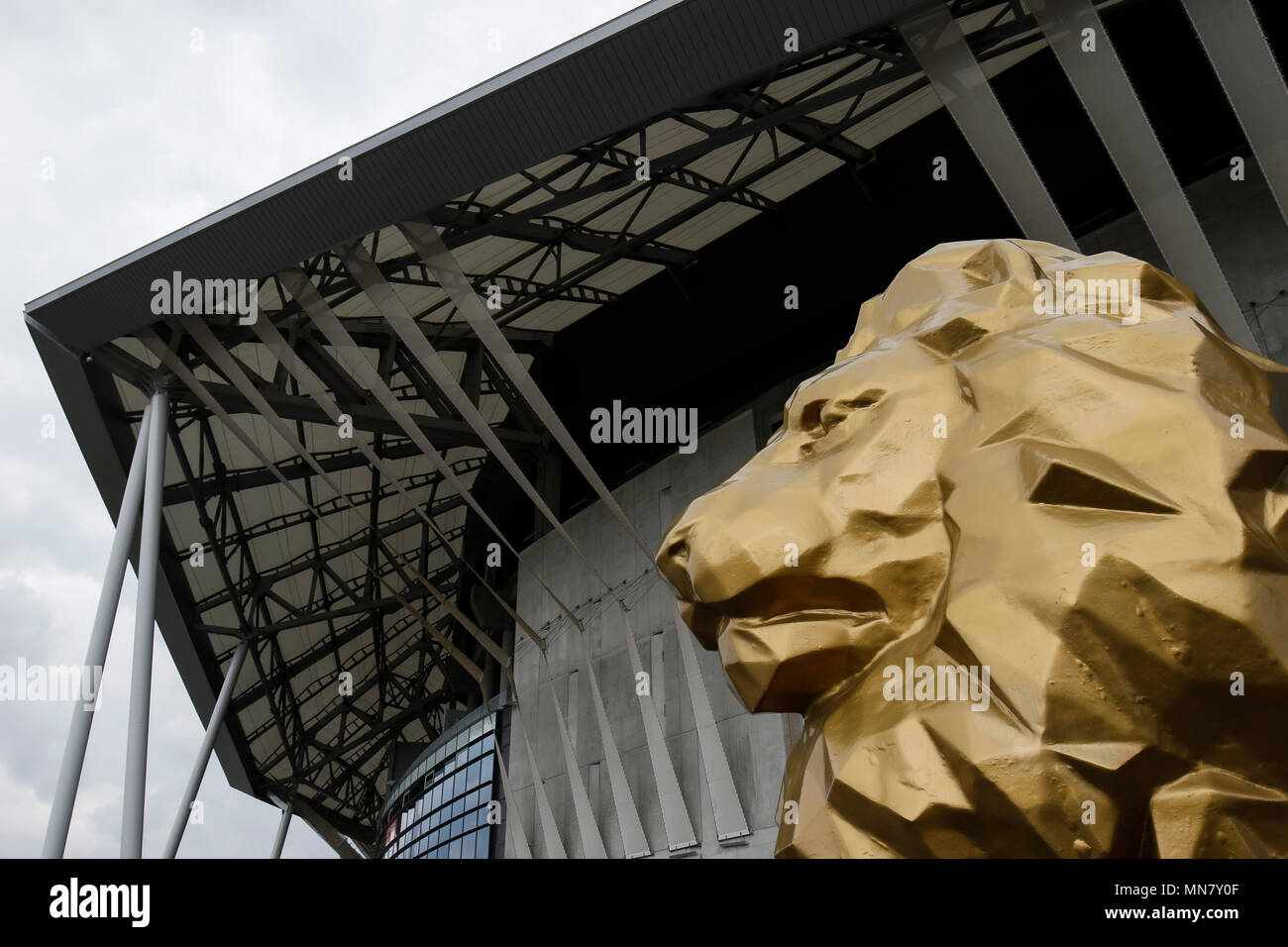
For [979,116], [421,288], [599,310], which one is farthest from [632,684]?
[979,116]

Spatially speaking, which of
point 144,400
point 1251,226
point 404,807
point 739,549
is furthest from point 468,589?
point 739,549

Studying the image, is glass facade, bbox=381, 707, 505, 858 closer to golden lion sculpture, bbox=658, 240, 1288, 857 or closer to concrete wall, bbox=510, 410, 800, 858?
concrete wall, bbox=510, 410, 800, 858

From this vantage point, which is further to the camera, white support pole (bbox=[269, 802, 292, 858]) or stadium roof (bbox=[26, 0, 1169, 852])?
white support pole (bbox=[269, 802, 292, 858])

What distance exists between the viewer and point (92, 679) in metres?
14.7

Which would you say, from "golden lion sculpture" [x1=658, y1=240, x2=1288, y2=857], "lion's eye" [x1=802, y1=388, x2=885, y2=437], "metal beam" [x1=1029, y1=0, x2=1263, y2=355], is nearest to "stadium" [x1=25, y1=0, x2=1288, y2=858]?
"metal beam" [x1=1029, y1=0, x2=1263, y2=355]

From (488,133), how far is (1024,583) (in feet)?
41.3

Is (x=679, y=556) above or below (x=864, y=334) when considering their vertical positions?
below

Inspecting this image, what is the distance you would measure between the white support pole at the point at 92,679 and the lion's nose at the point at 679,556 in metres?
12.5

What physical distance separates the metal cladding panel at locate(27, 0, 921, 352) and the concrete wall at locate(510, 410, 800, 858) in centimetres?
870

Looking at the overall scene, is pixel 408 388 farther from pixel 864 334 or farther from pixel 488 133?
pixel 864 334

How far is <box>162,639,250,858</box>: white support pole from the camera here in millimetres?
26188
